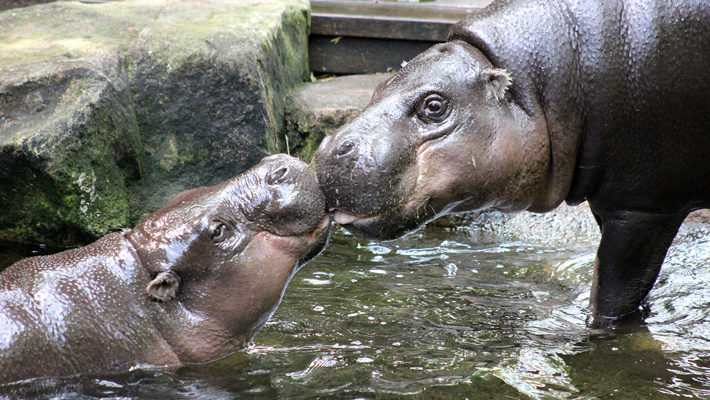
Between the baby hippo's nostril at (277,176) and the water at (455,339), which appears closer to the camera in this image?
the water at (455,339)

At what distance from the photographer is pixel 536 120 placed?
3477mm

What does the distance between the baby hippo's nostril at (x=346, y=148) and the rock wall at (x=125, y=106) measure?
3031mm

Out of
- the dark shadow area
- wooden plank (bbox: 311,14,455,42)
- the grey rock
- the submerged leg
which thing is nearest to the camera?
the submerged leg

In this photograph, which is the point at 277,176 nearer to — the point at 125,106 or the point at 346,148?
the point at 346,148

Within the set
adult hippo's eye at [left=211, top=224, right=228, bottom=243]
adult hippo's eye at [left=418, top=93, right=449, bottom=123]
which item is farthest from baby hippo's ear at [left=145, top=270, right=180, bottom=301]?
adult hippo's eye at [left=418, top=93, right=449, bottom=123]

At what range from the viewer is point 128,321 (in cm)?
354

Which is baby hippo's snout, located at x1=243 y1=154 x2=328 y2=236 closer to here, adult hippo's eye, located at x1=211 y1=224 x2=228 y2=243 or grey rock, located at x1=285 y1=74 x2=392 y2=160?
adult hippo's eye, located at x1=211 y1=224 x2=228 y2=243

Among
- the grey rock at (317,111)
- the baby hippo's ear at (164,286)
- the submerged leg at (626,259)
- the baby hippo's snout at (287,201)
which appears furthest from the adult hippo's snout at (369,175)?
the grey rock at (317,111)

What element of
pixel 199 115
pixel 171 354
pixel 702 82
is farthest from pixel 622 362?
pixel 199 115

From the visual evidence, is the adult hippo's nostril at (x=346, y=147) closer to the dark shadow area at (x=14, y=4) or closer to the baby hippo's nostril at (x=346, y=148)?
the baby hippo's nostril at (x=346, y=148)

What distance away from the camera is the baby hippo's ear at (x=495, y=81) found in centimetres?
338

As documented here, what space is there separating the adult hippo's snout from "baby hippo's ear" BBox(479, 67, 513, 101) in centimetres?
46

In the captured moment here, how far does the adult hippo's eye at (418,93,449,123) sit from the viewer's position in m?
3.36

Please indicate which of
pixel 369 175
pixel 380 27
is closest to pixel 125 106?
pixel 380 27
